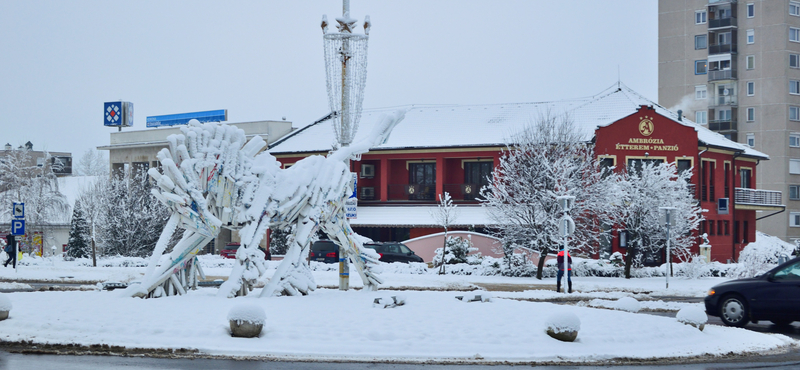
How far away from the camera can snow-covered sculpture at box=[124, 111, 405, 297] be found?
53.4 ft

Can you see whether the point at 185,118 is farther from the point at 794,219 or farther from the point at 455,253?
the point at 794,219

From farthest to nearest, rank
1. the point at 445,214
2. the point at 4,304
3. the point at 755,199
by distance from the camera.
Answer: the point at 755,199, the point at 445,214, the point at 4,304

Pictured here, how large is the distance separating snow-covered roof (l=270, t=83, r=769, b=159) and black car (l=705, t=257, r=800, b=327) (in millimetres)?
23760

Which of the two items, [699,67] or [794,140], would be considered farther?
[699,67]

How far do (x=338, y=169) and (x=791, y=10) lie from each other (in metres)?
57.3

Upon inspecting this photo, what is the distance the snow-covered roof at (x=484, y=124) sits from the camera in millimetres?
45594

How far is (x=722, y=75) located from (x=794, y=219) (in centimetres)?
1274

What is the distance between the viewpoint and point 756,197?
50.9m

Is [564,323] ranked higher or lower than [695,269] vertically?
higher

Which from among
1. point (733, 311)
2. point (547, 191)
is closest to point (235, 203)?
point (733, 311)

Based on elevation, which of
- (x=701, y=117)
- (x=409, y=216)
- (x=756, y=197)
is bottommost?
(x=409, y=216)

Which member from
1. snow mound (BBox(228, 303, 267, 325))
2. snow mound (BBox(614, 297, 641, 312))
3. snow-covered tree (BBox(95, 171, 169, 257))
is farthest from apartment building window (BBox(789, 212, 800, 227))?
snow mound (BBox(228, 303, 267, 325))

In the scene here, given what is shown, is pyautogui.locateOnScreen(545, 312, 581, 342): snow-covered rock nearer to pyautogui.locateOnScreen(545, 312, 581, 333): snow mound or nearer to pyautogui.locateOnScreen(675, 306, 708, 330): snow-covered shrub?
pyautogui.locateOnScreen(545, 312, 581, 333): snow mound

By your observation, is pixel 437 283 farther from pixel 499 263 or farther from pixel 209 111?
pixel 209 111
